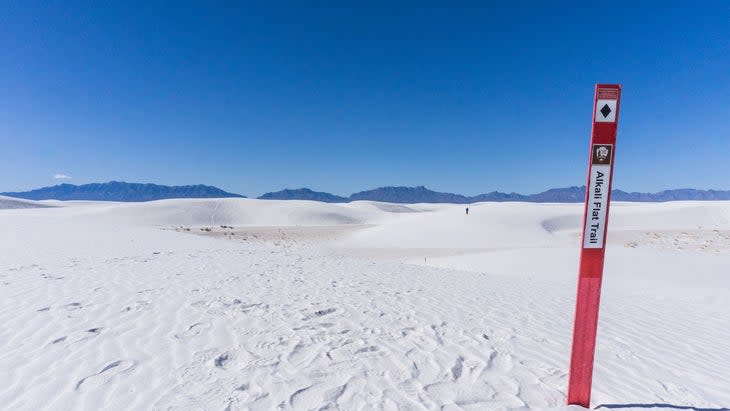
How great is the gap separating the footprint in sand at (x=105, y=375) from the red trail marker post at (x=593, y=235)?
424 centimetres

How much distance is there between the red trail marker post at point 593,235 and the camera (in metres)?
2.83

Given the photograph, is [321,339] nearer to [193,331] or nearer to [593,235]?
[193,331]

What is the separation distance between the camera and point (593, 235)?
9.73 ft

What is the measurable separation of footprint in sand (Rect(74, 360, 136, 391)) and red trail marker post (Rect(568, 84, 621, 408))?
4.24 metres

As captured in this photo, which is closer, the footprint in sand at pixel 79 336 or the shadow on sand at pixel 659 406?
the shadow on sand at pixel 659 406

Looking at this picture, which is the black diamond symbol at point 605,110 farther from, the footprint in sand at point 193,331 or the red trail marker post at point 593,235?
the footprint in sand at point 193,331

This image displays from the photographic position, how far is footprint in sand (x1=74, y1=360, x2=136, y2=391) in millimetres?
3090

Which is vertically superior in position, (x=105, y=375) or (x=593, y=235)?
(x=593, y=235)

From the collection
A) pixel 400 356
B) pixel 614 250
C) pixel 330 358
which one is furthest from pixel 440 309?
pixel 614 250

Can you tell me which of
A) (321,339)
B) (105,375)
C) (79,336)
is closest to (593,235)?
(321,339)

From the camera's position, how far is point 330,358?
384 cm

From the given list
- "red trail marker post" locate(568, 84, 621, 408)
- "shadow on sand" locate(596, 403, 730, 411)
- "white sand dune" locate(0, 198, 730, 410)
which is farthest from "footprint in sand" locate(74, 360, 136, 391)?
"shadow on sand" locate(596, 403, 730, 411)

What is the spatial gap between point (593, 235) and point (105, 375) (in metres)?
4.62

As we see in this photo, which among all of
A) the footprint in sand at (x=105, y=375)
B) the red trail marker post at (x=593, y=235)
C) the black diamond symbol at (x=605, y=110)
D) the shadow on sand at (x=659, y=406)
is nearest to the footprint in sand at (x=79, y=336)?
the footprint in sand at (x=105, y=375)
